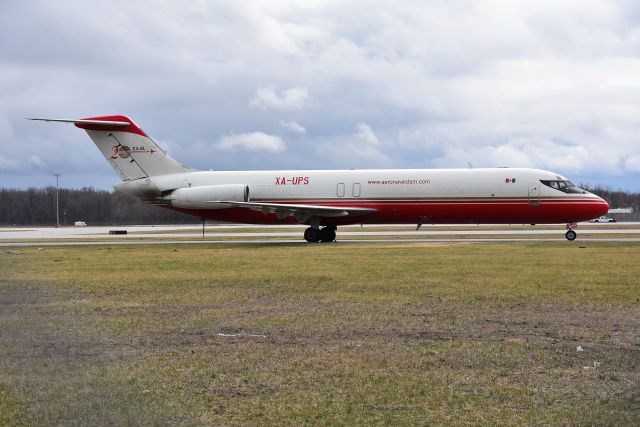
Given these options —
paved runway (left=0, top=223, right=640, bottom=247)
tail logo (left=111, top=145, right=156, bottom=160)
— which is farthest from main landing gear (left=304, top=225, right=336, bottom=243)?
tail logo (left=111, top=145, right=156, bottom=160)

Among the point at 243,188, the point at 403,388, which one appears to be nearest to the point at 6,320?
the point at 403,388

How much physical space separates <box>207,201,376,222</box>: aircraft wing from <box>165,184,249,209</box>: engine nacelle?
1.75 feet

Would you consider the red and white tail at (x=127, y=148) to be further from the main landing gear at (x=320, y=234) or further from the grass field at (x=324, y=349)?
the grass field at (x=324, y=349)

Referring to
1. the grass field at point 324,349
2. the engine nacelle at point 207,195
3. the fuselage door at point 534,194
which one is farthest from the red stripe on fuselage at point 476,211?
the grass field at point 324,349

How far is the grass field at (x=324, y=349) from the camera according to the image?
617cm

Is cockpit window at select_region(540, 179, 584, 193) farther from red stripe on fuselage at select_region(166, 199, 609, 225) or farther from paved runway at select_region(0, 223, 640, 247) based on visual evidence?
paved runway at select_region(0, 223, 640, 247)

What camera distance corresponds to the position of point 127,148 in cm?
3800

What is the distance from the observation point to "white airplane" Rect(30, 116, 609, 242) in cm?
3481

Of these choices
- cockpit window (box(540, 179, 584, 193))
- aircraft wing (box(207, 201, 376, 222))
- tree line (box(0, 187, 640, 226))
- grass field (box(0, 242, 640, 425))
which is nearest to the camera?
grass field (box(0, 242, 640, 425))

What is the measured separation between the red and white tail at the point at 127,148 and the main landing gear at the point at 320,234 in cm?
810

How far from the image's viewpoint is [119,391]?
21.9 feet

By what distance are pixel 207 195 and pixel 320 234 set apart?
19.8 feet

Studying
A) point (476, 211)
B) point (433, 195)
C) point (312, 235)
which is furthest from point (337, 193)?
point (476, 211)

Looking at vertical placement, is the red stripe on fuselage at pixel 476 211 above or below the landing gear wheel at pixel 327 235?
above
